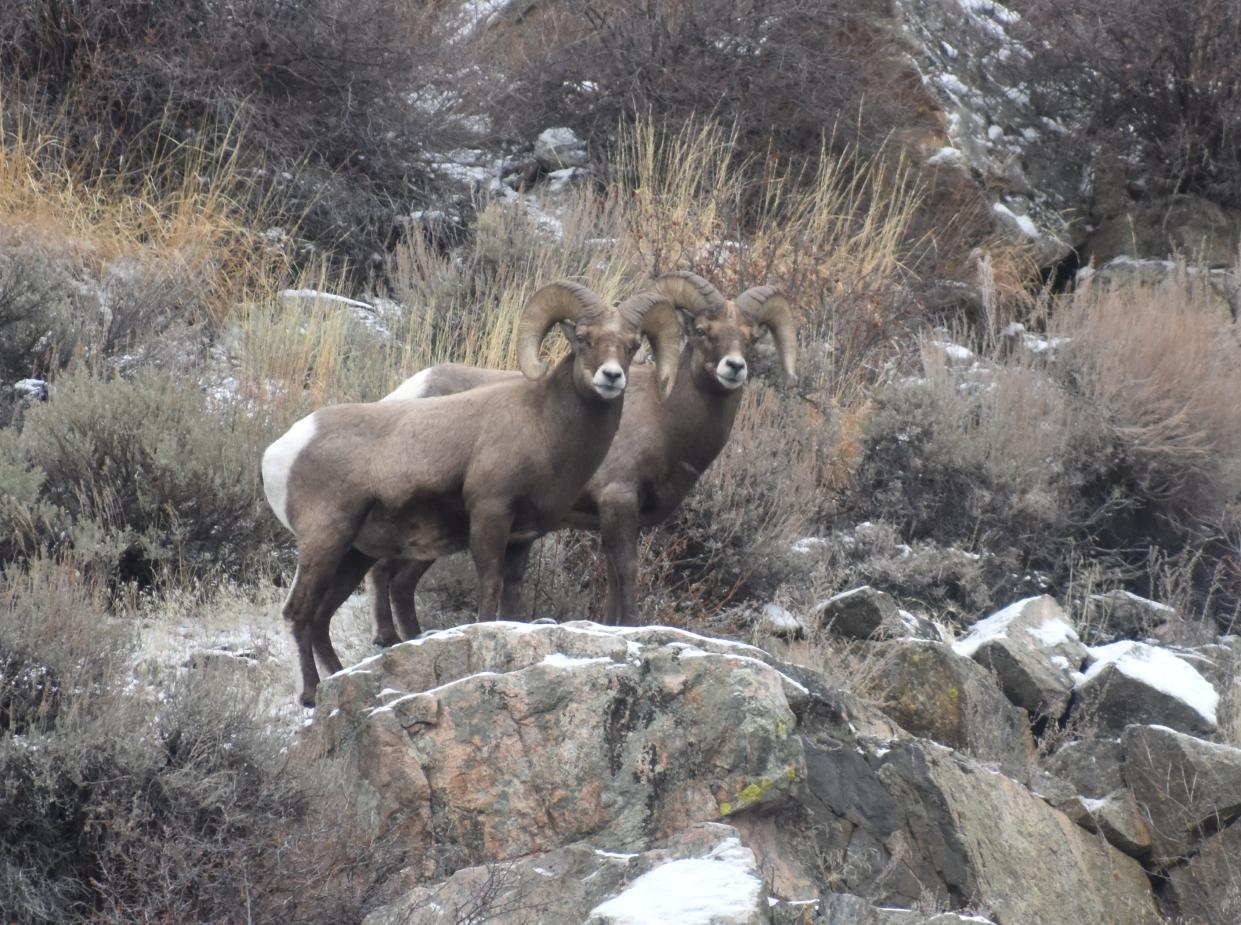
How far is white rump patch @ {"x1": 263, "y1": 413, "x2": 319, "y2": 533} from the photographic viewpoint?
6797mm

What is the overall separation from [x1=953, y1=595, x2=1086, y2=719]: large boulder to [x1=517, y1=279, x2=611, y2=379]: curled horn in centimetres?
246

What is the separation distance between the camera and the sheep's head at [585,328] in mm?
6667

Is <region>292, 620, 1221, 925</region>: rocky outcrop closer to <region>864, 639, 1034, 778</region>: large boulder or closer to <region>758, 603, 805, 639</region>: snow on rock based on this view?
<region>864, 639, 1034, 778</region>: large boulder

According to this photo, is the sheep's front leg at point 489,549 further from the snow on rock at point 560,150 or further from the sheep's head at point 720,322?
the snow on rock at point 560,150

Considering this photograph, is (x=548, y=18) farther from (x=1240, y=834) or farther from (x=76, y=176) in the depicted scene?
(x=1240, y=834)

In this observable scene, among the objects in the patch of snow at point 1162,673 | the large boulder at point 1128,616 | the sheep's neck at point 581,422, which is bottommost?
the large boulder at point 1128,616

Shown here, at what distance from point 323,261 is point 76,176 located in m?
1.88

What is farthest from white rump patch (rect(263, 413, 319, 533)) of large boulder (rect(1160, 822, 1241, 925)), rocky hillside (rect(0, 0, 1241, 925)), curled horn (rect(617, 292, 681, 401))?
large boulder (rect(1160, 822, 1241, 925))

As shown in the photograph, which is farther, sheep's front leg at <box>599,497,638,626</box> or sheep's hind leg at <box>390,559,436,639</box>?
sheep's hind leg at <box>390,559,436,639</box>

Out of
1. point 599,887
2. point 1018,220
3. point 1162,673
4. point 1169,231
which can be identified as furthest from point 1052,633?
point 1169,231

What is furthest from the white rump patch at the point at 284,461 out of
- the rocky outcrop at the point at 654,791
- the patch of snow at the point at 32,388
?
the patch of snow at the point at 32,388

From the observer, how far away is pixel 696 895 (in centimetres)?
497

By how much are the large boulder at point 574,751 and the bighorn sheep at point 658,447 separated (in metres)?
1.25

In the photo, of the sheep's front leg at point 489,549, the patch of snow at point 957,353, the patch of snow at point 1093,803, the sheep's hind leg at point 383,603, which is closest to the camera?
the sheep's front leg at point 489,549
